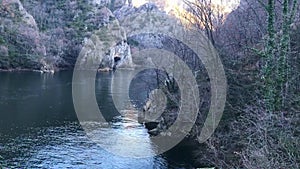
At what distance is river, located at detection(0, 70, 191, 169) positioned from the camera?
2627cm

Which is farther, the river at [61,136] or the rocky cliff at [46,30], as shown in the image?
the rocky cliff at [46,30]

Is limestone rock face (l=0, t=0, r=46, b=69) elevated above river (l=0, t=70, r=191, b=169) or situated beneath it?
elevated above

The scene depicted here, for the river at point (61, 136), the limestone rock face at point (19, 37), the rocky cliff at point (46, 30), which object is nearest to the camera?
the river at point (61, 136)

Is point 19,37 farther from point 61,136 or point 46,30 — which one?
point 61,136

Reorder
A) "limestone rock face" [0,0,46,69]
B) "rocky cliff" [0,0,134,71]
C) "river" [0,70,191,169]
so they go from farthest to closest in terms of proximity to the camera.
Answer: "rocky cliff" [0,0,134,71] → "limestone rock face" [0,0,46,69] → "river" [0,70,191,169]

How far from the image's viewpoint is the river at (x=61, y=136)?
86.2 feet

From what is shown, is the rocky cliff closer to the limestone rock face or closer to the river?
the limestone rock face

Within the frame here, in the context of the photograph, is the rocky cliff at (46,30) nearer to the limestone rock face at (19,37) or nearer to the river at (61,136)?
the limestone rock face at (19,37)

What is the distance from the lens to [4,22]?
91562mm

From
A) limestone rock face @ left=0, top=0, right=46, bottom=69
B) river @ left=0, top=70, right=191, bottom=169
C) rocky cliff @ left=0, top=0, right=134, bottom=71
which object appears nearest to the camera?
river @ left=0, top=70, right=191, bottom=169

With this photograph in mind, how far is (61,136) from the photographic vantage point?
33.1 metres

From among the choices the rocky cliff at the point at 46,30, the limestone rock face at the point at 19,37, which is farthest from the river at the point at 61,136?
the rocky cliff at the point at 46,30

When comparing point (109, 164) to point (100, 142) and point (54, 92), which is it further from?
point (54, 92)

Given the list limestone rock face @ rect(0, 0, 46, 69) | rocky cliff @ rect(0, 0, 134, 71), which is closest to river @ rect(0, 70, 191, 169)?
limestone rock face @ rect(0, 0, 46, 69)
